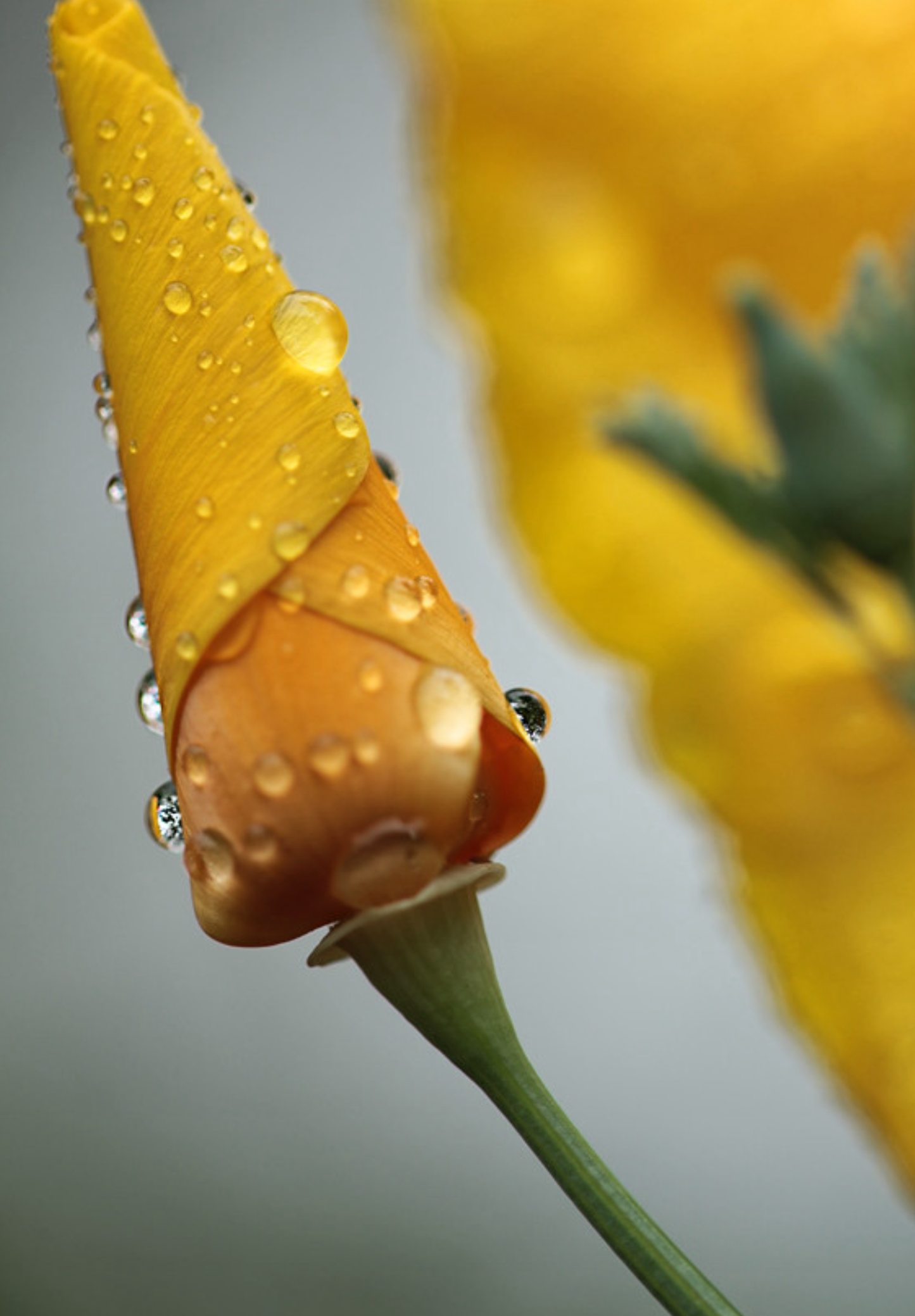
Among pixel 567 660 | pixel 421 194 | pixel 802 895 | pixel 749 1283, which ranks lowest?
pixel 749 1283

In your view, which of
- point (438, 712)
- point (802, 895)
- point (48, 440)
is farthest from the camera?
point (48, 440)

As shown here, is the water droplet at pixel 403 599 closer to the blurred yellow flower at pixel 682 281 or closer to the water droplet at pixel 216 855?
the water droplet at pixel 216 855

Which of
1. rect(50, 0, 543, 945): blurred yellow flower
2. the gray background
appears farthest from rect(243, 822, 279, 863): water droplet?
the gray background

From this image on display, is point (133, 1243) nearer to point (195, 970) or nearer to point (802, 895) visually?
point (195, 970)

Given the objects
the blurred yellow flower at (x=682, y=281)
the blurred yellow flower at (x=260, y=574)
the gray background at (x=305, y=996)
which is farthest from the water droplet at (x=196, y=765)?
the gray background at (x=305, y=996)

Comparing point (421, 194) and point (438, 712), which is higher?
point (421, 194)

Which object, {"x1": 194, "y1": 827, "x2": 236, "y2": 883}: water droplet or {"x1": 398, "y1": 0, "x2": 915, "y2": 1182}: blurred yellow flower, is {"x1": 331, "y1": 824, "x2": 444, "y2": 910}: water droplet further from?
{"x1": 398, "y1": 0, "x2": 915, "y2": 1182}: blurred yellow flower

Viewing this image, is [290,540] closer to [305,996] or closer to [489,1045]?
[489,1045]

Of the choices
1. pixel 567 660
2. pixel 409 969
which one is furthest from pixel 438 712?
pixel 567 660

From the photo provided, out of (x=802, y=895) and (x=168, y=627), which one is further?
(x=802, y=895)
